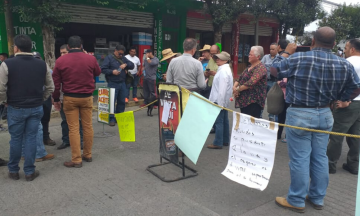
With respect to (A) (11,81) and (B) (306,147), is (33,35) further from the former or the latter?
(B) (306,147)

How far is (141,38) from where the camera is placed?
39.3 feet

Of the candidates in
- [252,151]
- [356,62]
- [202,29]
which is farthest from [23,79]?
[202,29]

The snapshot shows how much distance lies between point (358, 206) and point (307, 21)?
14163mm

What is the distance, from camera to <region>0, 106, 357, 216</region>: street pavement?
3.32 meters

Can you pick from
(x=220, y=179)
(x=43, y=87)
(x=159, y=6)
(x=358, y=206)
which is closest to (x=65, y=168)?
(x=43, y=87)

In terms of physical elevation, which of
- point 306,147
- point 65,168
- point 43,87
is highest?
point 43,87

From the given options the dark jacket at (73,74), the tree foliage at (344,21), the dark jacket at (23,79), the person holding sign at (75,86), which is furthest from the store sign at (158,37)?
the tree foliage at (344,21)

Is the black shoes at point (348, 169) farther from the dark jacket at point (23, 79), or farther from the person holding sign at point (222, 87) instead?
the dark jacket at point (23, 79)

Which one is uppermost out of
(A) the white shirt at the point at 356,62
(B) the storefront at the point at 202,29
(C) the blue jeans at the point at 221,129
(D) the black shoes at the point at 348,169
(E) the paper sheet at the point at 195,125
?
(B) the storefront at the point at 202,29

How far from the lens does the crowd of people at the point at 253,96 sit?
3.15 meters

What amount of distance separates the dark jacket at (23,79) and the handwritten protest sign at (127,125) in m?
1.18

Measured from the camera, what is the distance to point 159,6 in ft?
40.0

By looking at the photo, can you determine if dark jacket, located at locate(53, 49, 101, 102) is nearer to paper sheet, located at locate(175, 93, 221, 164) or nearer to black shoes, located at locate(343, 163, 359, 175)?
paper sheet, located at locate(175, 93, 221, 164)

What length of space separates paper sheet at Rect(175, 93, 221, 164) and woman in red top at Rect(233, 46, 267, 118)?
138 cm
